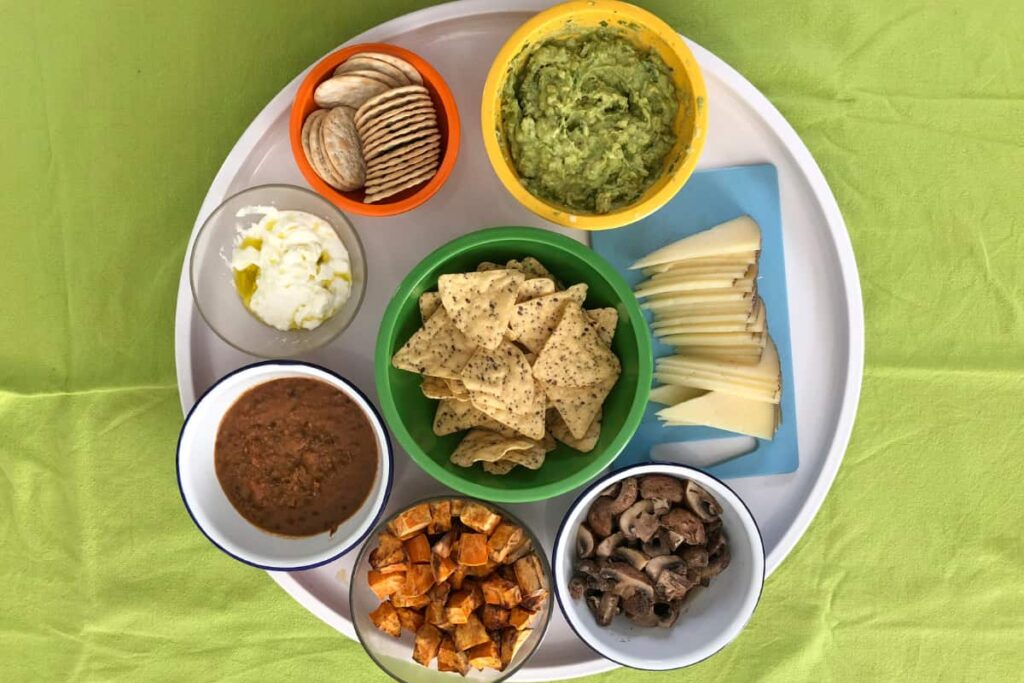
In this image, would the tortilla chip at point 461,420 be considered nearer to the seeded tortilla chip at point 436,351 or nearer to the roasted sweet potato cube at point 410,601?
the seeded tortilla chip at point 436,351

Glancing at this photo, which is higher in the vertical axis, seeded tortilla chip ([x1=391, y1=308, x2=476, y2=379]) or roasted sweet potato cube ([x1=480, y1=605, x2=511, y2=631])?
seeded tortilla chip ([x1=391, y1=308, x2=476, y2=379])

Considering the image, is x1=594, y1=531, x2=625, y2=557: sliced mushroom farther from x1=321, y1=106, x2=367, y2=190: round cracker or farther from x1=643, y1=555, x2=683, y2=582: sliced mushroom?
x1=321, y1=106, x2=367, y2=190: round cracker

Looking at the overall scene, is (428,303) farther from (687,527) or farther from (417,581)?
(687,527)

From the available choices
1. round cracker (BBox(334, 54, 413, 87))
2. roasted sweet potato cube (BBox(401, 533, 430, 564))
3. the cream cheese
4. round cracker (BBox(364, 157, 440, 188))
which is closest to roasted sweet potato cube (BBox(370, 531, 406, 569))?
roasted sweet potato cube (BBox(401, 533, 430, 564))

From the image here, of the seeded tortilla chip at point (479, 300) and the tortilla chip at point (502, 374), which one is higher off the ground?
the seeded tortilla chip at point (479, 300)

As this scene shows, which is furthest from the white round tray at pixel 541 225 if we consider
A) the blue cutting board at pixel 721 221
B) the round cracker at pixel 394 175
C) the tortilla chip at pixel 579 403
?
→ the tortilla chip at pixel 579 403

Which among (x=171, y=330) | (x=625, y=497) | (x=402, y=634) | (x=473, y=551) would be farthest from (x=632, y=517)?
(x=171, y=330)

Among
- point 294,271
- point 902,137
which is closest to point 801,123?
point 902,137
